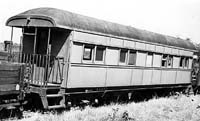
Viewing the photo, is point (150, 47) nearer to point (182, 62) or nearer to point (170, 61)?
point (170, 61)

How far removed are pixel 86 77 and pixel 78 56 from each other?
0.85m

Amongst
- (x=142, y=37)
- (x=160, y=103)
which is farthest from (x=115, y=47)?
(x=160, y=103)

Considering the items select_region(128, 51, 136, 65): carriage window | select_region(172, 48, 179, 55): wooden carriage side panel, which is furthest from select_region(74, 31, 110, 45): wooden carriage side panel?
select_region(172, 48, 179, 55): wooden carriage side panel

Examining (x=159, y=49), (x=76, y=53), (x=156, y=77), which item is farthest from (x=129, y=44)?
(x=76, y=53)

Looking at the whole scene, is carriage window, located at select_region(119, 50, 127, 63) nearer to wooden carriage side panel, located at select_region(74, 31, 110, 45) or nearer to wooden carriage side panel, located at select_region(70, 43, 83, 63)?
wooden carriage side panel, located at select_region(74, 31, 110, 45)

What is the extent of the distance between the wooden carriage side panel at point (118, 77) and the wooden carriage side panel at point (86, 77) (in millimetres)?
381

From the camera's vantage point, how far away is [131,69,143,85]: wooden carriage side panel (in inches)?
493

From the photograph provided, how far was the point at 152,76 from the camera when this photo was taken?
1386 centimetres

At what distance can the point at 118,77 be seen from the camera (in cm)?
1156

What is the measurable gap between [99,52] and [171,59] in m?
6.25

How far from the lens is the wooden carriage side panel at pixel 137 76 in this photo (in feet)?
41.1

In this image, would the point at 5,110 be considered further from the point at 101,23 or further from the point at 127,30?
the point at 127,30

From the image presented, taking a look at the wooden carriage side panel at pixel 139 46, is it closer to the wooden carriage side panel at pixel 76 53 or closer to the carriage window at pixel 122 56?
the carriage window at pixel 122 56

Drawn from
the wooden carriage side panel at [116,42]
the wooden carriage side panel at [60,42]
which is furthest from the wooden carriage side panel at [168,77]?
the wooden carriage side panel at [60,42]
